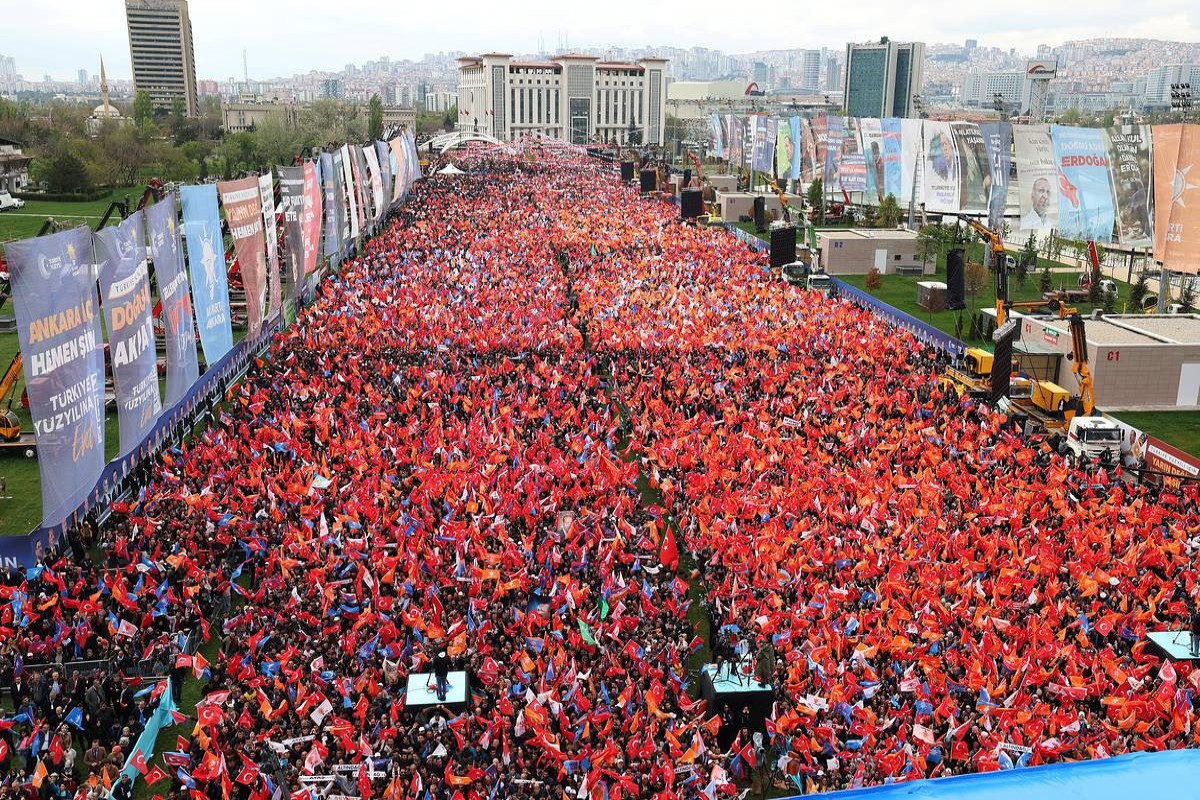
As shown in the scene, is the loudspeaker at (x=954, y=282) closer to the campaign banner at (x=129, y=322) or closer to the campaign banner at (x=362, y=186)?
the campaign banner at (x=362, y=186)

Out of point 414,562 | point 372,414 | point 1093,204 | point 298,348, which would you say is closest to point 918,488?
point 414,562

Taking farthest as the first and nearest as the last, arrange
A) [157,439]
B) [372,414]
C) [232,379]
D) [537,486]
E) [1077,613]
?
[232,379] < [372,414] < [157,439] < [537,486] < [1077,613]

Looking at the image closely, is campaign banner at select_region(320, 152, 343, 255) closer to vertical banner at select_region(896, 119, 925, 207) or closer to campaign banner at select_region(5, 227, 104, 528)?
campaign banner at select_region(5, 227, 104, 528)

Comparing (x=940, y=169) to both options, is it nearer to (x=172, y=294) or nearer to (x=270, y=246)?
(x=270, y=246)

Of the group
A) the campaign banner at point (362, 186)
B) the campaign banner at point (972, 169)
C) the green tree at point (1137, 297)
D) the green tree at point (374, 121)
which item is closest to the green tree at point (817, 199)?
the campaign banner at point (972, 169)

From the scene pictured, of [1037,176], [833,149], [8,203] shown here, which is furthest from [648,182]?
[8,203]

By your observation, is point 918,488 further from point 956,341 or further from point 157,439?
point 157,439

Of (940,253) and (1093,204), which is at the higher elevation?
(1093,204)
